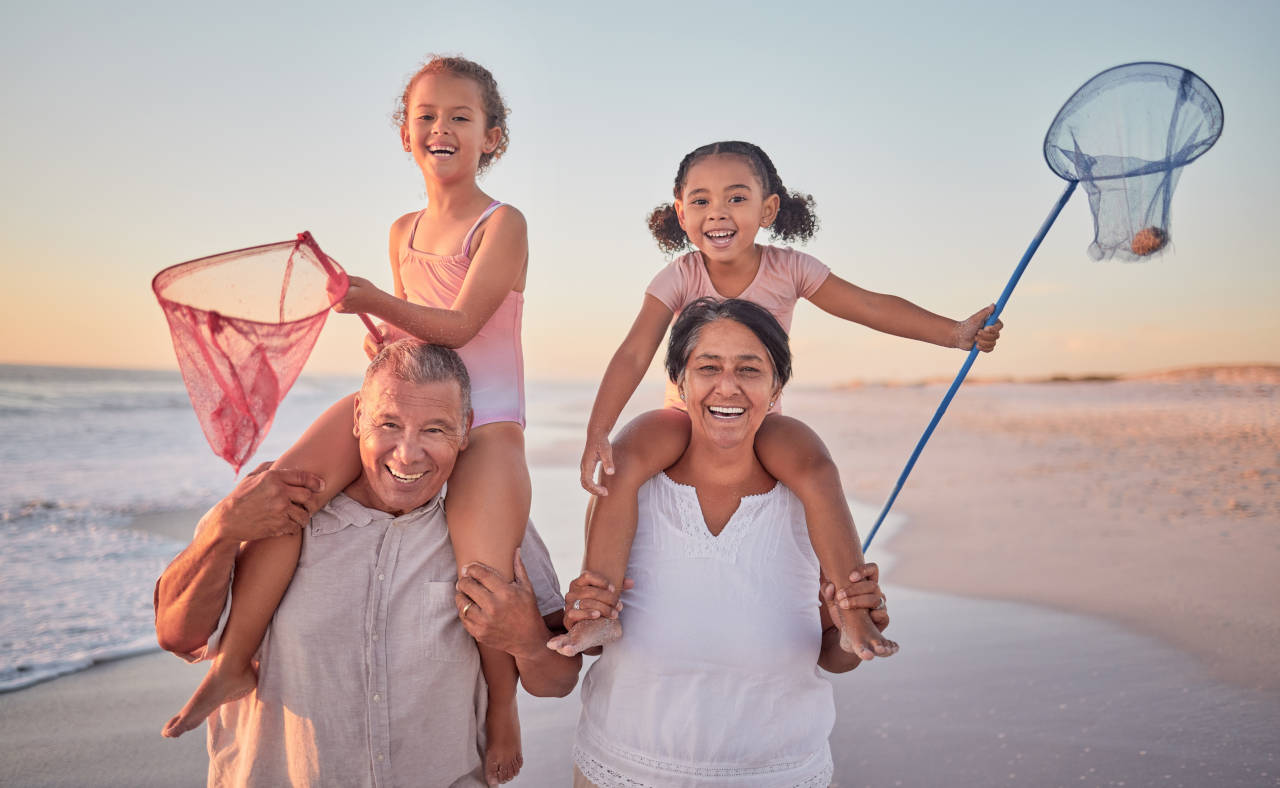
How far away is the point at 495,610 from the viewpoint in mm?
2441

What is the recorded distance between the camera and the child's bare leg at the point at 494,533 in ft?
8.34

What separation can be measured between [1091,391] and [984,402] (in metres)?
5.76

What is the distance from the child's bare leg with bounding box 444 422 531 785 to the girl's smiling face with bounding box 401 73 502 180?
108cm

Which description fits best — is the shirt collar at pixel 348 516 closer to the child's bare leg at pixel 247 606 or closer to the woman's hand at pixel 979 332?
the child's bare leg at pixel 247 606

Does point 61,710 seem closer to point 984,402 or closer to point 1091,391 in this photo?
point 984,402

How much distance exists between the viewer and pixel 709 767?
246cm

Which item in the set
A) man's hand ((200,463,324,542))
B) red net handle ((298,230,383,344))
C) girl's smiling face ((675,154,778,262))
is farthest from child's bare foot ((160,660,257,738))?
girl's smiling face ((675,154,778,262))

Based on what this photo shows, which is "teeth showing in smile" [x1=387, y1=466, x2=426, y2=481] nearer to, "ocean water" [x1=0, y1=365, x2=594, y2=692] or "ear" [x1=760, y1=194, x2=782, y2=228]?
"ear" [x1=760, y1=194, x2=782, y2=228]

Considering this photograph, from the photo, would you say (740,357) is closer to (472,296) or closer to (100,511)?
(472,296)

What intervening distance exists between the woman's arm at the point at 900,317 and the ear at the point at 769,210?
366 mm

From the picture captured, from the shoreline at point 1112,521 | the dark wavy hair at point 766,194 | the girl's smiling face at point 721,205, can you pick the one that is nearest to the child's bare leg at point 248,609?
the girl's smiling face at point 721,205

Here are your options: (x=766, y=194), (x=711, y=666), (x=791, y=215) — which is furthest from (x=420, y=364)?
(x=791, y=215)

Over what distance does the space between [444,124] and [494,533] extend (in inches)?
58.3

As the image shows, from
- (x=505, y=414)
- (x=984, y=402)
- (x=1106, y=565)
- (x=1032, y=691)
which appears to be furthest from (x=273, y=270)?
(x=984, y=402)
